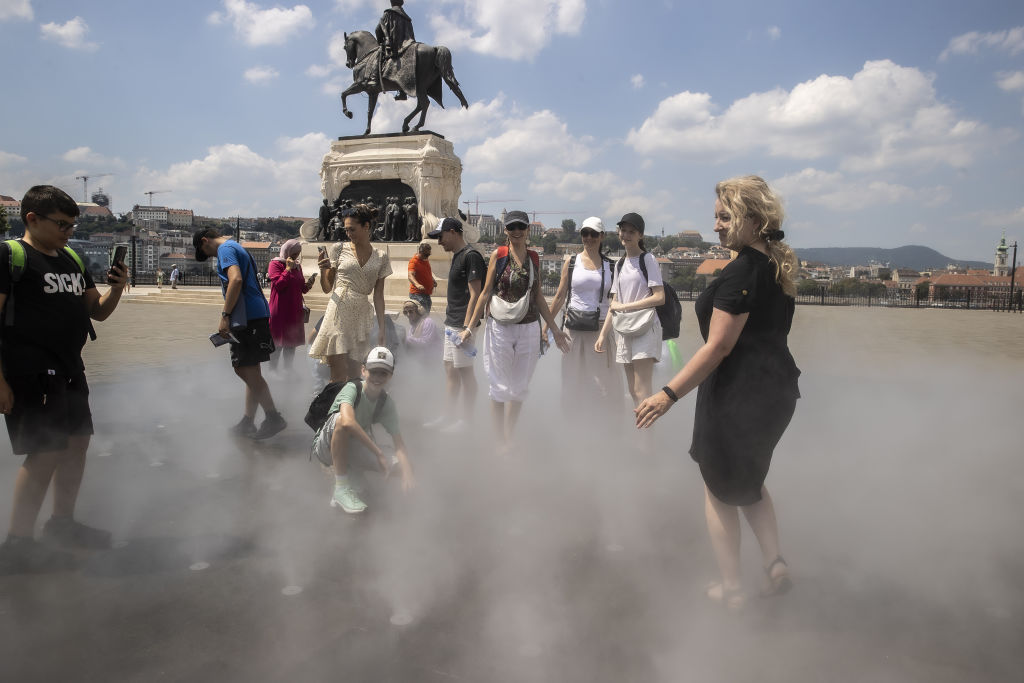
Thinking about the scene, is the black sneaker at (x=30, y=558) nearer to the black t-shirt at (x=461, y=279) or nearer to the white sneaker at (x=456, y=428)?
the white sneaker at (x=456, y=428)

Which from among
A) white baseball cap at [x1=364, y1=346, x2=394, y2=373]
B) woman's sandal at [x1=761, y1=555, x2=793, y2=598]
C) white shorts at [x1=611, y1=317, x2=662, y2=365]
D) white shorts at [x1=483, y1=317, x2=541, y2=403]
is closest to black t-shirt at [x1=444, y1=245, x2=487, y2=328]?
white shorts at [x1=483, y1=317, x2=541, y2=403]

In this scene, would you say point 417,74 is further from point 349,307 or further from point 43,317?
point 43,317

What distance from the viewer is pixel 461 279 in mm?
5727

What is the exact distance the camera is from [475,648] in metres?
2.60

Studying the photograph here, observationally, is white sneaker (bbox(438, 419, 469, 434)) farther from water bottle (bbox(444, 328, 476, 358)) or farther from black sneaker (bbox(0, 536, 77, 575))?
black sneaker (bbox(0, 536, 77, 575))

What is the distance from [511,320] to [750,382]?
2518mm

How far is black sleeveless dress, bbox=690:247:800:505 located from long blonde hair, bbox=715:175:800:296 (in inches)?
1.7

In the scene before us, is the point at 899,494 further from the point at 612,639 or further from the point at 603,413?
the point at 612,639

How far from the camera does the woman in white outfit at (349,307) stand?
5375 millimetres

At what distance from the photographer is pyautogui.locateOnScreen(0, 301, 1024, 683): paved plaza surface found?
2.53m

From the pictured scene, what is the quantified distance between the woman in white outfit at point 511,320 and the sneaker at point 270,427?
162 centimetres

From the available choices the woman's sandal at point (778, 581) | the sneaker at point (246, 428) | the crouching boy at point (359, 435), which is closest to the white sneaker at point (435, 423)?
the sneaker at point (246, 428)

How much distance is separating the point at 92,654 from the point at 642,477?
3106 mm

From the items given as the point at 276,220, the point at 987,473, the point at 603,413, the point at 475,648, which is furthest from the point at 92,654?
the point at 276,220
